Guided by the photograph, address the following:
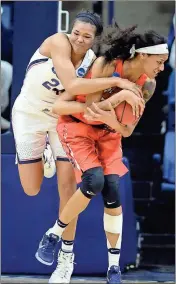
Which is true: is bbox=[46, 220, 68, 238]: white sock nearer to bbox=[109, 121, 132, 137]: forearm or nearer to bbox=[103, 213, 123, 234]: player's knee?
bbox=[103, 213, 123, 234]: player's knee

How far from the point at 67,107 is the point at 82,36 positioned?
1.54ft

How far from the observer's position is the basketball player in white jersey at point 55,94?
17.2ft

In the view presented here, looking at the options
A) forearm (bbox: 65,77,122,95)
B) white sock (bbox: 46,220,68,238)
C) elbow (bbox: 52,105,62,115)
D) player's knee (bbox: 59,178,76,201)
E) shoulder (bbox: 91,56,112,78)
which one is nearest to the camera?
forearm (bbox: 65,77,122,95)

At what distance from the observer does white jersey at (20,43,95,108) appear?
563cm

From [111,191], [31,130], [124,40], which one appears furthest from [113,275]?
[124,40]

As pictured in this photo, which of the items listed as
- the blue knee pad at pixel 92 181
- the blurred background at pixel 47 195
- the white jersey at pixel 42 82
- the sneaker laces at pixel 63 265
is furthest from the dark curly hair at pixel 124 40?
the blurred background at pixel 47 195

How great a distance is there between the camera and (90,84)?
514 cm

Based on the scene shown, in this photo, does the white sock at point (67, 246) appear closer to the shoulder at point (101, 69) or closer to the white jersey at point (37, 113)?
the white jersey at point (37, 113)

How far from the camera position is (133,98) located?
203 inches

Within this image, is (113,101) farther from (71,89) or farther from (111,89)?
(71,89)

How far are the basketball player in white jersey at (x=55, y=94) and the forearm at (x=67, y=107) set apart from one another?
0.10 m

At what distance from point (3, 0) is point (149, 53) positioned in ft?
8.45

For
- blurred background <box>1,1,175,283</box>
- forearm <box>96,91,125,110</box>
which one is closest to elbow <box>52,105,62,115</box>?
forearm <box>96,91,125,110</box>

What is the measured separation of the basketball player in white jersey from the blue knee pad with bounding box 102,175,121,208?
463 mm
